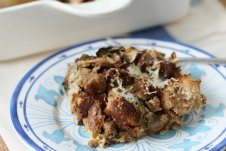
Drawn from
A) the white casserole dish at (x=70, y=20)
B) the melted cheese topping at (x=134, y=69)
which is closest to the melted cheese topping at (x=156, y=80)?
the melted cheese topping at (x=134, y=69)

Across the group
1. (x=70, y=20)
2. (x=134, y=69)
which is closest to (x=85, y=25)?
(x=70, y=20)

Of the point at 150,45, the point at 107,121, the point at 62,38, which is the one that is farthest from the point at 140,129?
the point at 62,38

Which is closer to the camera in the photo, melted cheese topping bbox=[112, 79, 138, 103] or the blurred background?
melted cheese topping bbox=[112, 79, 138, 103]

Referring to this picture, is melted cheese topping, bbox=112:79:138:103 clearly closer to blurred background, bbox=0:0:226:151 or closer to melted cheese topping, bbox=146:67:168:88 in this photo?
melted cheese topping, bbox=146:67:168:88

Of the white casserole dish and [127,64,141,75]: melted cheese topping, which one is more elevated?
the white casserole dish

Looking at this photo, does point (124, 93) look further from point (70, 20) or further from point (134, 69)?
point (70, 20)

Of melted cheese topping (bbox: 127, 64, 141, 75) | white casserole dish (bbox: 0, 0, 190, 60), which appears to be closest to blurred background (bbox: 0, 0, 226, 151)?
white casserole dish (bbox: 0, 0, 190, 60)

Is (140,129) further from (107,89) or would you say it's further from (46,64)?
(46,64)
